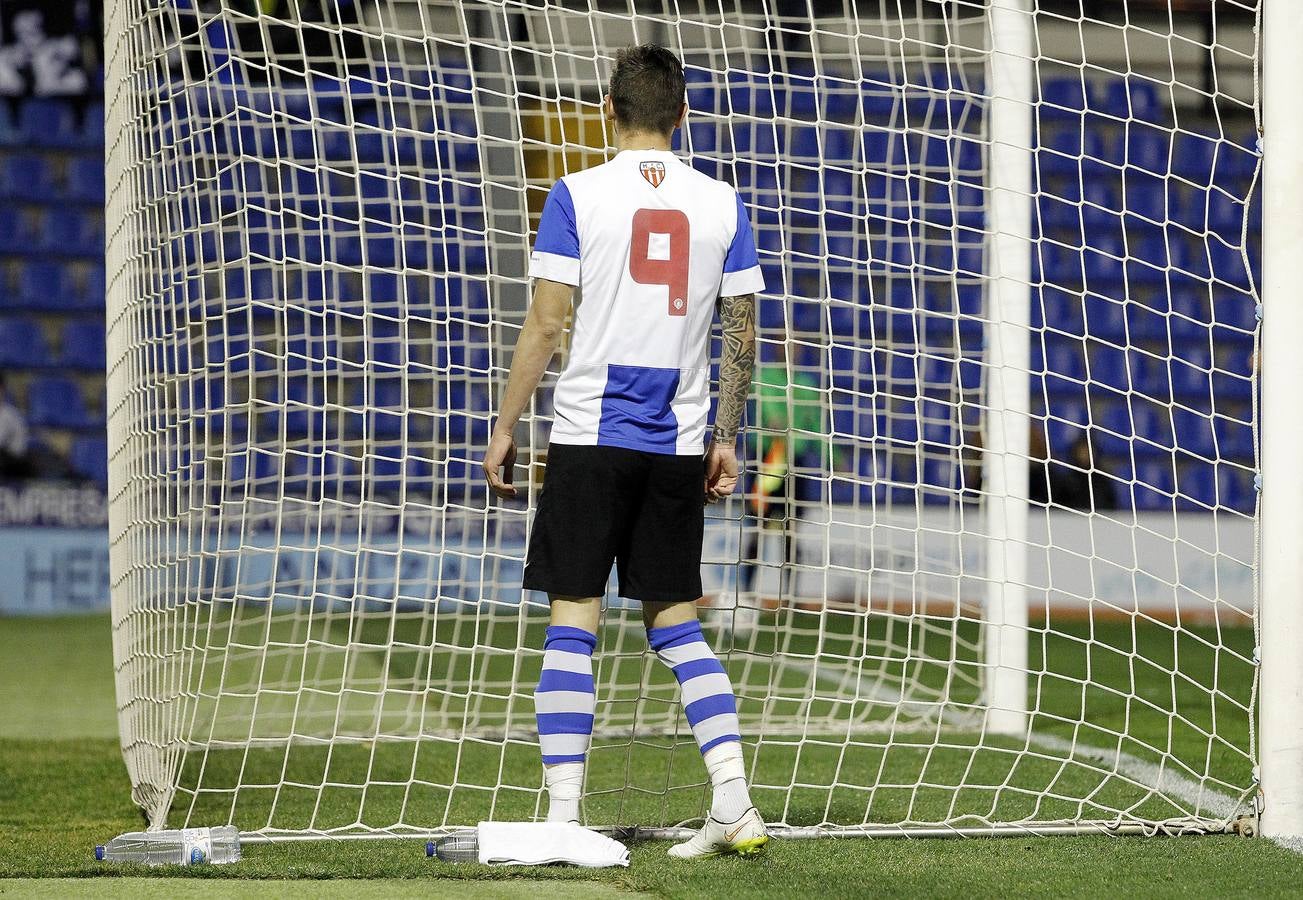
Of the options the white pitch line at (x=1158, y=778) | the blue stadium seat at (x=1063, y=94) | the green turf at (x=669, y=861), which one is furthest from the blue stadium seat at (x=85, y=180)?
the white pitch line at (x=1158, y=778)

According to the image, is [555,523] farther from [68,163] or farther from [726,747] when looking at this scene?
[68,163]

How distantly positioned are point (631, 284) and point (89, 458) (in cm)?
801

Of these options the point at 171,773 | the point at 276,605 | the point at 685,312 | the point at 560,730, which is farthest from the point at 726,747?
the point at 276,605

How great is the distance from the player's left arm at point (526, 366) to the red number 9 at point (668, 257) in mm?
138

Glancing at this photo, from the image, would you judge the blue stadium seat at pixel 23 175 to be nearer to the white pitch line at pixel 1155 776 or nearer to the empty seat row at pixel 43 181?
the empty seat row at pixel 43 181

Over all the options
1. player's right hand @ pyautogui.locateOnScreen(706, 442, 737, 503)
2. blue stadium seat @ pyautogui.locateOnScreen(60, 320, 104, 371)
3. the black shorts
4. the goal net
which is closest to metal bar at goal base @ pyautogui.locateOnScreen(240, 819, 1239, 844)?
the goal net

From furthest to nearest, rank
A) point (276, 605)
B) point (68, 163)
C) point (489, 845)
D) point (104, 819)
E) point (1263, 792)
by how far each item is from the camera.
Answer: point (68, 163) < point (276, 605) < point (104, 819) < point (1263, 792) < point (489, 845)

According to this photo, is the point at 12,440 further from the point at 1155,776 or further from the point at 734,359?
the point at 734,359

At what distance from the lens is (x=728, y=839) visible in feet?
9.27

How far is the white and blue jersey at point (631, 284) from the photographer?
282 centimetres

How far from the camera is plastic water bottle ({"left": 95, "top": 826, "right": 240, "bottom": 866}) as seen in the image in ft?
9.34

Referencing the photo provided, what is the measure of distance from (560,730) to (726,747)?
12.2 inches

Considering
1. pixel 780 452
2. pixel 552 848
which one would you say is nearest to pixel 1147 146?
pixel 780 452

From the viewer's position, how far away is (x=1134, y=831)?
3279 mm
